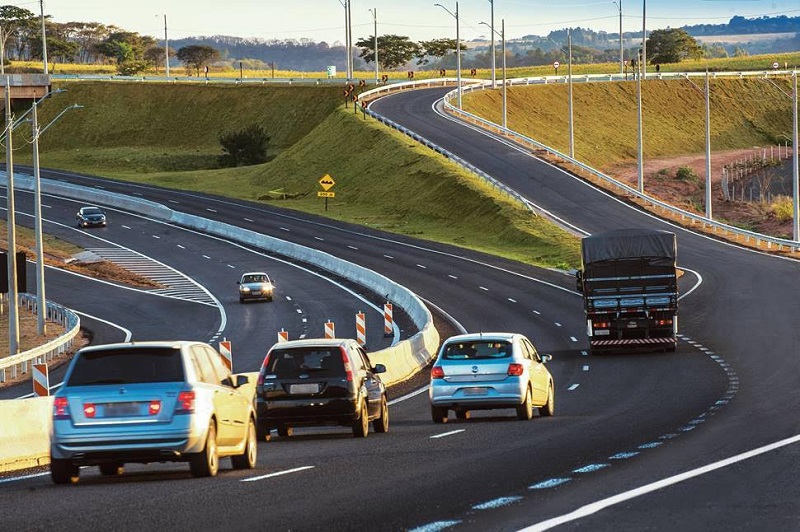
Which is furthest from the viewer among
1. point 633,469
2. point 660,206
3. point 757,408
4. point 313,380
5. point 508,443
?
point 660,206

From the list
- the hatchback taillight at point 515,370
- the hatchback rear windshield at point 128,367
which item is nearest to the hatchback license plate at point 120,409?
the hatchback rear windshield at point 128,367

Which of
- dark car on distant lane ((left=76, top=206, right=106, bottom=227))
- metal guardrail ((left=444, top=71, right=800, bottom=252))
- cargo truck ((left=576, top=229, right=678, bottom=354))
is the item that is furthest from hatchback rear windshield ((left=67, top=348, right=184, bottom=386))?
dark car on distant lane ((left=76, top=206, right=106, bottom=227))

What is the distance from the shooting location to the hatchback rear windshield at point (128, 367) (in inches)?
647

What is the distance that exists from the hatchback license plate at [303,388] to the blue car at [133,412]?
5.51 metres

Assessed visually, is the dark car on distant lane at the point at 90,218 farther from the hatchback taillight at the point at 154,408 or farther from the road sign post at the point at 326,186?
the hatchback taillight at the point at 154,408

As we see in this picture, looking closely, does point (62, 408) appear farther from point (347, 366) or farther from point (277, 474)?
point (347, 366)

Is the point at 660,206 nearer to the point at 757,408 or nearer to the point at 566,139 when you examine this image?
the point at 566,139

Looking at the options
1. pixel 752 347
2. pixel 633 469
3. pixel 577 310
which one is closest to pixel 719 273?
pixel 577 310

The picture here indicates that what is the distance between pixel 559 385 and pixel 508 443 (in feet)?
49.5

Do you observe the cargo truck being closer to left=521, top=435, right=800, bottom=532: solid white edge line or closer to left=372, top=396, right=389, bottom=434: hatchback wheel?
left=372, top=396, right=389, bottom=434: hatchback wheel

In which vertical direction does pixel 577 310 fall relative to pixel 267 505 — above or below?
below

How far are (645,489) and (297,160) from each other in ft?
346

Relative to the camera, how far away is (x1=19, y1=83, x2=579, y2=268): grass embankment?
289ft

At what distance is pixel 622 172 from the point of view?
4582 inches
